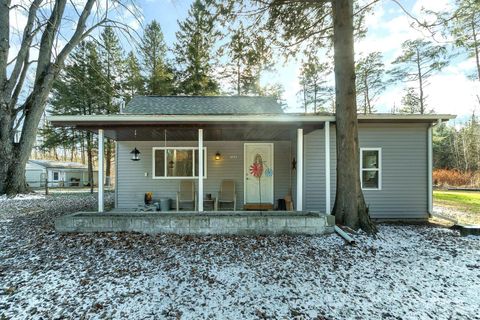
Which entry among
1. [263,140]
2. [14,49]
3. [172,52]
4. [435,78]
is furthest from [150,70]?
[435,78]

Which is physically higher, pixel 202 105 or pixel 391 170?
pixel 202 105

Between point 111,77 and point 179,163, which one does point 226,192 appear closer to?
point 179,163

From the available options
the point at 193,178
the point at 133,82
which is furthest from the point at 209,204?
the point at 133,82

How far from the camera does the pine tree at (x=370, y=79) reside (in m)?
18.0

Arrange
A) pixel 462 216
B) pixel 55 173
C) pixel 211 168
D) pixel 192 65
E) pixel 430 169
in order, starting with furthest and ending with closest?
pixel 55 173
pixel 192 65
pixel 211 168
pixel 462 216
pixel 430 169

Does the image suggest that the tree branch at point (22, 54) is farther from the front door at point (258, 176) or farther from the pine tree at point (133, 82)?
the front door at point (258, 176)

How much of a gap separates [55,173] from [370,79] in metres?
30.8

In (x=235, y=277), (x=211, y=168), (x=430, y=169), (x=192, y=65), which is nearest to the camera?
(x=235, y=277)

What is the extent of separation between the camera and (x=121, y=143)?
7531 millimetres

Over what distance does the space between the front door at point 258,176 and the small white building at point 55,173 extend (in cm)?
2114

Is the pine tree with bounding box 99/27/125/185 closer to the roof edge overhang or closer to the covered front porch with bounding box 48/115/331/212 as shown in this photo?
the covered front porch with bounding box 48/115/331/212

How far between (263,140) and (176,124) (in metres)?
3.21

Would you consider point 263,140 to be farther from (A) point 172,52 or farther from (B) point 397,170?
(A) point 172,52

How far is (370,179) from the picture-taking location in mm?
6617
